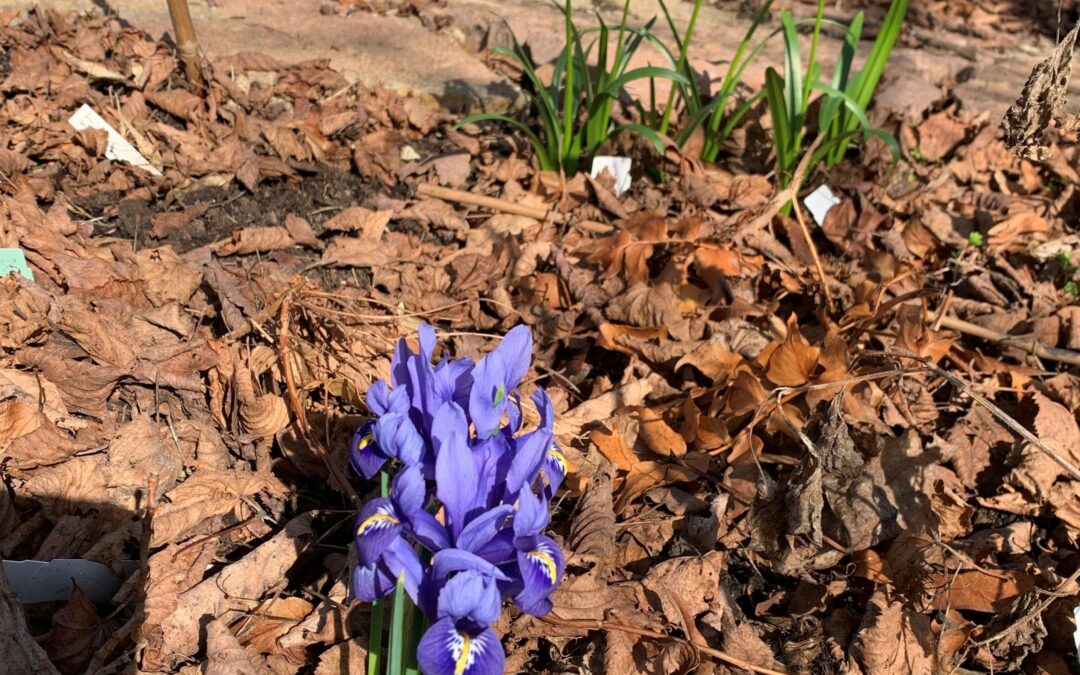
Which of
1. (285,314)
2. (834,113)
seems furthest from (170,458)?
(834,113)

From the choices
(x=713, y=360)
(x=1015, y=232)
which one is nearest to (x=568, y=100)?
(x=713, y=360)

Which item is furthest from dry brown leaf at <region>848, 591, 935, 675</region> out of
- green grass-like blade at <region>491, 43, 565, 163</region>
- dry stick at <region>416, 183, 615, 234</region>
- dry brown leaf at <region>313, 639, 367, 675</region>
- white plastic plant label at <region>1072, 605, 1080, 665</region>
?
green grass-like blade at <region>491, 43, 565, 163</region>

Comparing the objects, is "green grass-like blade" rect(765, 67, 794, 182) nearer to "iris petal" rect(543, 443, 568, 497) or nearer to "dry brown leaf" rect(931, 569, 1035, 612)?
"dry brown leaf" rect(931, 569, 1035, 612)

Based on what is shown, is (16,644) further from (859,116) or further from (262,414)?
(859,116)

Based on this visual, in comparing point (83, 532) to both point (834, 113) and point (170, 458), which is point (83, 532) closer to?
point (170, 458)

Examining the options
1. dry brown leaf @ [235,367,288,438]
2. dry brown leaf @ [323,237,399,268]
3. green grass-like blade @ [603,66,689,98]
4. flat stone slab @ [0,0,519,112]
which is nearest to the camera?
dry brown leaf @ [235,367,288,438]

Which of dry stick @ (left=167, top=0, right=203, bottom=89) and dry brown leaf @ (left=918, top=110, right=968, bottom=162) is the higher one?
dry stick @ (left=167, top=0, right=203, bottom=89)

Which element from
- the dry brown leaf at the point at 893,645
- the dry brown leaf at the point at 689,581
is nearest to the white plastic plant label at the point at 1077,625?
the dry brown leaf at the point at 893,645

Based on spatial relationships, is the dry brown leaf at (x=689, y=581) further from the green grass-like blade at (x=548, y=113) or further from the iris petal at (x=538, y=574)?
the green grass-like blade at (x=548, y=113)
